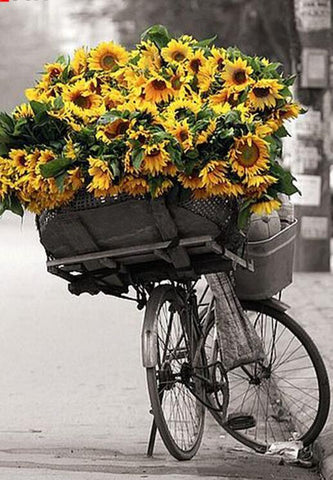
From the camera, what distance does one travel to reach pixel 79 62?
7.01m

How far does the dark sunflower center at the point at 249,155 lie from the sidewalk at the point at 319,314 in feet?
4.52

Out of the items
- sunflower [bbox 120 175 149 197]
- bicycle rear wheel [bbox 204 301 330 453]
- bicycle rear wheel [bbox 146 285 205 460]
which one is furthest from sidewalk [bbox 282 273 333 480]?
sunflower [bbox 120 175 149 197]

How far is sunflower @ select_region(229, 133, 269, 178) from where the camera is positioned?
646cm

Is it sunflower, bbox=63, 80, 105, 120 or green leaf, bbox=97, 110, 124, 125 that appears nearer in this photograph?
green leaf, bbox=97, 110, 124, 125

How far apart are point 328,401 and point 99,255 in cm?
148

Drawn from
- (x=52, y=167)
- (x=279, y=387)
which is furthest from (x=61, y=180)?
(x=279, y=387)

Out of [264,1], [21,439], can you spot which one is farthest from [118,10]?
[21,439]

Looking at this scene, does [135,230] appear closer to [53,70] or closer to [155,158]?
[155,158]

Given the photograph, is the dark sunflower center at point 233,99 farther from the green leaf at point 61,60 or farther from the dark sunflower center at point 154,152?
the green leaf at point 61,60

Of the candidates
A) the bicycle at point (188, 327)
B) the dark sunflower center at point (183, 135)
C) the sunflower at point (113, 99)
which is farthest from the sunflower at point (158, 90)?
the bicycle at point (188, 327)

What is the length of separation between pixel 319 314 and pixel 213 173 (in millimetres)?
7127

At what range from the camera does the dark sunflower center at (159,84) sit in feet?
21.8

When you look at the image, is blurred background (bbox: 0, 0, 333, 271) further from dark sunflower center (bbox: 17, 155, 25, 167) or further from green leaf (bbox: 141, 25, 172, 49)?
dark sunflower center (bbox: 17, 155, 25, 167)

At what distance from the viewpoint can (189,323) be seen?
7.43 m
